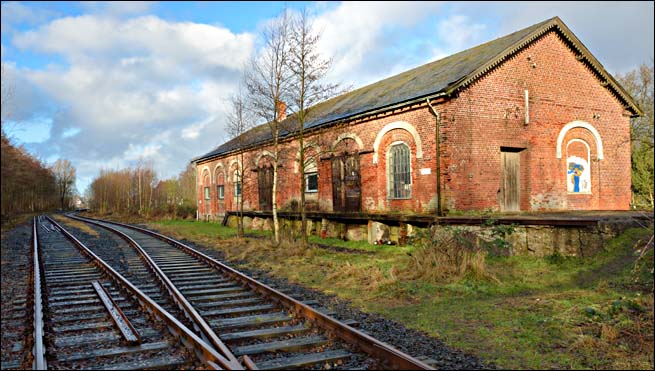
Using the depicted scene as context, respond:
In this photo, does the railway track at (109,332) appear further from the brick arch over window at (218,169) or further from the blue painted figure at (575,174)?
the brick arch over window at (218,169)

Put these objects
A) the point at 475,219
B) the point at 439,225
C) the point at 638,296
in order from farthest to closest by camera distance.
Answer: the point at 439,225 → the point at 475,219 → the point at 638,296

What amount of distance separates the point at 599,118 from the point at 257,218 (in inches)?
664

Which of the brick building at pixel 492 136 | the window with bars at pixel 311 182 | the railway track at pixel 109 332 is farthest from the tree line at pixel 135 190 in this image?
the railway track at pixel 109 332

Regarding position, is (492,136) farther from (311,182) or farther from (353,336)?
(353,336)

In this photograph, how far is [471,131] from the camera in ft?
49.6

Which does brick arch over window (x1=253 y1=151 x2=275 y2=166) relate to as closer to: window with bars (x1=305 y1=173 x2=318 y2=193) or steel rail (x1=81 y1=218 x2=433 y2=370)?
window with bars (x1=305 y1=173 x2=318 y2=193)

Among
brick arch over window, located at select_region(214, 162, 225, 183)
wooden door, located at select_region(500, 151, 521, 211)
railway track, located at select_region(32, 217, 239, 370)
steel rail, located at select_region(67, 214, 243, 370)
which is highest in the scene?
brick arch over window, located at select_region(214, 162, 225, 183)

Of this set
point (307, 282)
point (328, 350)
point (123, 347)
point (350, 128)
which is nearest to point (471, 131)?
point (350, 128)

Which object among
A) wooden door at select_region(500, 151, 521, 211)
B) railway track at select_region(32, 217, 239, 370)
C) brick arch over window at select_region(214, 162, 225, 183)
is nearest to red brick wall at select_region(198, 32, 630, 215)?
wooden door at select_region(500, 151, 521, 211)

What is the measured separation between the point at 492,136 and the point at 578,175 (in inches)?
171

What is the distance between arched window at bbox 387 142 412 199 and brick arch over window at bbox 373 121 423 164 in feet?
1.82

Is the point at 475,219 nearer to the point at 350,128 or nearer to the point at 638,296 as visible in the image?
the point at 638,296

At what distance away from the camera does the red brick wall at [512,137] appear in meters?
15.0

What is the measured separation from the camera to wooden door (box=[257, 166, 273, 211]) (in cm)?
2541
